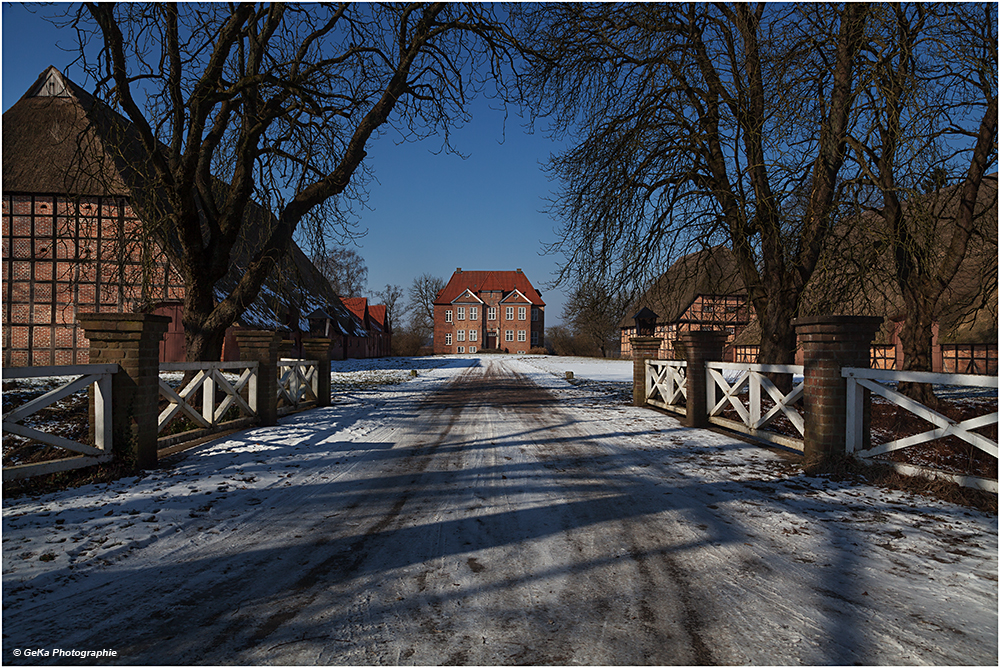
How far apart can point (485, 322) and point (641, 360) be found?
194 feet

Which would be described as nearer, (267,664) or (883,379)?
(267,664)

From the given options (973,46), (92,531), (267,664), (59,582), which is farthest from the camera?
(973,46)

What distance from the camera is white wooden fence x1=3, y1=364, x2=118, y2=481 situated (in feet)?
14.4

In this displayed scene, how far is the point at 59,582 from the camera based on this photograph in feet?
9.32

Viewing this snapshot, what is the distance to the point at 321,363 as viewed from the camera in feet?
36.6

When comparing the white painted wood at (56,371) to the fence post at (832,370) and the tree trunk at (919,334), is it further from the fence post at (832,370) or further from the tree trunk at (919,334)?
the tree trunk at (919,334)

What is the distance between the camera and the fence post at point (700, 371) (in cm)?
841

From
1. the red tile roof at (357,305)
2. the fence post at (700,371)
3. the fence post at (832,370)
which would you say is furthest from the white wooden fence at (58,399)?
the red tile roof at (357,305)

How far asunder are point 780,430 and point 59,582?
9.30m

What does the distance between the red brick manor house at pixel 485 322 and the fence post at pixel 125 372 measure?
64102 millimetres

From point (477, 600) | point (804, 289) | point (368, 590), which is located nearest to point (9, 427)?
point (368, 590)

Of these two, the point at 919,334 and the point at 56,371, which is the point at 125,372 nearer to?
the point at 56,371

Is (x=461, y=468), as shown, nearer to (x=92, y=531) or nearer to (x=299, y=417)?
(x=92, y=531)

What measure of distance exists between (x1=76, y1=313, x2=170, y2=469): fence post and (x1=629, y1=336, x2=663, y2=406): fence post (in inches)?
373
